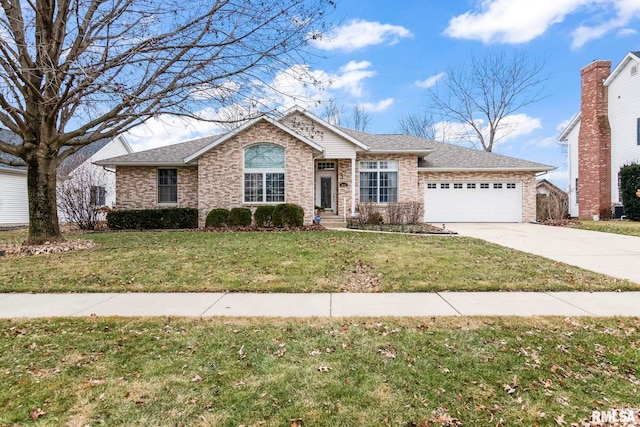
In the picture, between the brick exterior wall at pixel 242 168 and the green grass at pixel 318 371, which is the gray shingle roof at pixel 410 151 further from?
the green grass at pixel 318 371

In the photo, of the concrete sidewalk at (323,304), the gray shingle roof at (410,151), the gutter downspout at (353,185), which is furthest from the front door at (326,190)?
the concrete sidewalk at (323,304)

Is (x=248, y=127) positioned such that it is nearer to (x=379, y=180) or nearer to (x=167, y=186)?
(x=167, y=186)

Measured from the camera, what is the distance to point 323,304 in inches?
213

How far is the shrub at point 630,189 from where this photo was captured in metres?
18.5

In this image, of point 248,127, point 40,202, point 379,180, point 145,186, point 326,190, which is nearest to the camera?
point 40,202

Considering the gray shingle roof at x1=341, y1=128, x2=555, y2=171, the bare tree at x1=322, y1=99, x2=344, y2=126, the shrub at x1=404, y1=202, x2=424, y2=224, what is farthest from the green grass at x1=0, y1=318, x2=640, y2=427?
the bare tree at x1=322, y1=99, x2=344, y2=126

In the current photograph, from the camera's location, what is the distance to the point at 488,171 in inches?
784

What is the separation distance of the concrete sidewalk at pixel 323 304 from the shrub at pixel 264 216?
9.80m

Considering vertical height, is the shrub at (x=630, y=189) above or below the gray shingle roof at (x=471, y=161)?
below

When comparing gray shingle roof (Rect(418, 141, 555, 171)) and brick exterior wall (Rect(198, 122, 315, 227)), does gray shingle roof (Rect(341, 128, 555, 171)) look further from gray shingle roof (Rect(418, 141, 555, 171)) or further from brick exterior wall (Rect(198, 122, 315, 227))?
brick exterior wall (Rect(198, 122, 315, 227))

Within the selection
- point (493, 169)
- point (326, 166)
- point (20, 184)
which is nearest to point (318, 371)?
point (326, 166)

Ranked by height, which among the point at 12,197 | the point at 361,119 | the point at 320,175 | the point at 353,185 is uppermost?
the point at 361,119

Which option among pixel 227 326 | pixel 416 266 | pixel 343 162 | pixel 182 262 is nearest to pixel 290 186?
pixel 343 162

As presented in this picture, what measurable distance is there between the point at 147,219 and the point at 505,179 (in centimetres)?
1903
